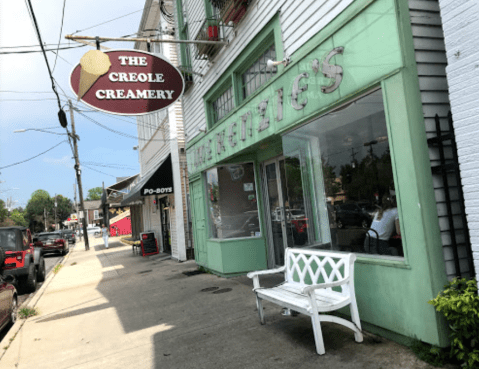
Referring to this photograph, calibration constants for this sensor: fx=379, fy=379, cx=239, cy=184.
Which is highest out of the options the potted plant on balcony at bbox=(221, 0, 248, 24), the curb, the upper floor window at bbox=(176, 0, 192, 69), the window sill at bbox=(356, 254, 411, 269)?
the upper floor window at bbox=(176, 0, 192, 69)

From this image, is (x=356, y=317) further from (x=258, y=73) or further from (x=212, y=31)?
(x=212, y=31)

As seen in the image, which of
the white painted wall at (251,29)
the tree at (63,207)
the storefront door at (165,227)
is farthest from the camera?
the tree at (63,207)

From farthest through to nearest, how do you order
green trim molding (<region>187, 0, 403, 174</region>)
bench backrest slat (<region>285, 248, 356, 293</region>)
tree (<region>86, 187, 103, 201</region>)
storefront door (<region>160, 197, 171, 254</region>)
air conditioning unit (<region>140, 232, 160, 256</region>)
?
tree (<region>86, 187, 103, 201</region>)
air conditioning unit (<region>140, 232, 160, 256</region>)
storefront door (<region>160, 197, 171, 254</region>)
bench backrest slat (<region>285, 248, 356, 293</region>)
green trim molding (<region>187, 0, 403, 174</region>)

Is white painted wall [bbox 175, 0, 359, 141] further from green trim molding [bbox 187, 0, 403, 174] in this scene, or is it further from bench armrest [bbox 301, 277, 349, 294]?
bench armrest [bbox 301, 277, 349, 294]

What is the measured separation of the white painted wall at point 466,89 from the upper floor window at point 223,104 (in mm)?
5294

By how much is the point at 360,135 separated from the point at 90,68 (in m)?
4.68

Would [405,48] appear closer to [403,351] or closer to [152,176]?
[403,351]

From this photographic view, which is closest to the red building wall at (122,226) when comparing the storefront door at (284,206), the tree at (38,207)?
the storefront door at (284,206)

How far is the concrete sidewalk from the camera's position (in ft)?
12.5

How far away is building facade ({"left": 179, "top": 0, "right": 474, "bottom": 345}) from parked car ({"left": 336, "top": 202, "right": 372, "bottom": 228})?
0.05ft

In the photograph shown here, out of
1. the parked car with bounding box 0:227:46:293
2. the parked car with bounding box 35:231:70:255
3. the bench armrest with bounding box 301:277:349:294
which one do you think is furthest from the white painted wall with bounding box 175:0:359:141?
the parked car with bounding box 35:231:70:255

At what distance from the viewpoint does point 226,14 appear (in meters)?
7.16

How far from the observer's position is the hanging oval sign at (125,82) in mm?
6457

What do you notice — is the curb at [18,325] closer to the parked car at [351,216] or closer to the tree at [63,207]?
the parked car at [351,216]
